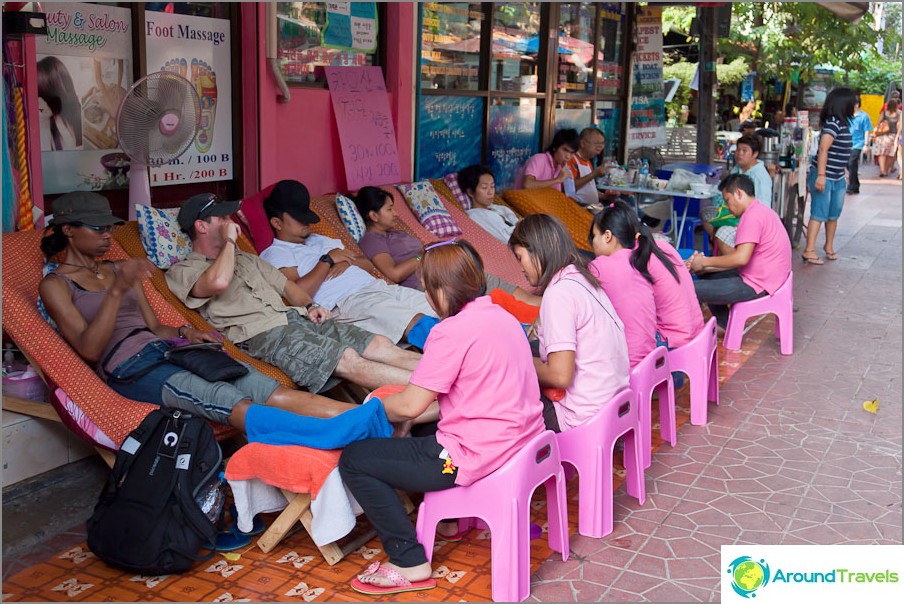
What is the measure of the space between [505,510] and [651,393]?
4.92 feet

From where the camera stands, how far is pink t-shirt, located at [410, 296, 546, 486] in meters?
3.08

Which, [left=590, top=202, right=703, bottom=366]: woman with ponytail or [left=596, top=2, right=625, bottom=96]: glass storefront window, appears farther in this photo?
[left=596, top=2, right=625, bottom=96]: glass storefront window

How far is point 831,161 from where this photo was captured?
377 inches

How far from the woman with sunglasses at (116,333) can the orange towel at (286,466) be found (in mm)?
435

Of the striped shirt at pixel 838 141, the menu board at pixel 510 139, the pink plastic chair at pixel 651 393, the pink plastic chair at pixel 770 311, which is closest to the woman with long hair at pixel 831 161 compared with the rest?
the striped shirt at pixel 838 141

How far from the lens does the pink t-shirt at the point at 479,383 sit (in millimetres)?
3082

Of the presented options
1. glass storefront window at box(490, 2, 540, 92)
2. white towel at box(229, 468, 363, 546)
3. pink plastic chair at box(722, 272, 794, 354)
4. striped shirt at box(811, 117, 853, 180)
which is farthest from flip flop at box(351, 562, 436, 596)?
striped shirt at box(811, 117, 853, 180)

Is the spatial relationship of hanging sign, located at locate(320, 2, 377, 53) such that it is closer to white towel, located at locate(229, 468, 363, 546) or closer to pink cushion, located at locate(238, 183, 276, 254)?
pink cushion, located at locate(238, 183, 276, 254)

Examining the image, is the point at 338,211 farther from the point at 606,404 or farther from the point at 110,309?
the point at 606,404

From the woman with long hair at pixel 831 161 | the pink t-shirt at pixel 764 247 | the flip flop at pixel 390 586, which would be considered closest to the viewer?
→ the flip flop at pixel 390 586

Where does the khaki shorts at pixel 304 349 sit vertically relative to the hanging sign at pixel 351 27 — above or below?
below

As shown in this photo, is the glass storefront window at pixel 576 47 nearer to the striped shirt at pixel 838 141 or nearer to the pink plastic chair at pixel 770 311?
the striped shirt at pixel 838 141

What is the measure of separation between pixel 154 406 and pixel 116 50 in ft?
7.49

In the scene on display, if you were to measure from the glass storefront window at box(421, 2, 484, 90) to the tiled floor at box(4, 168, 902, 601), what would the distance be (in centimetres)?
327
